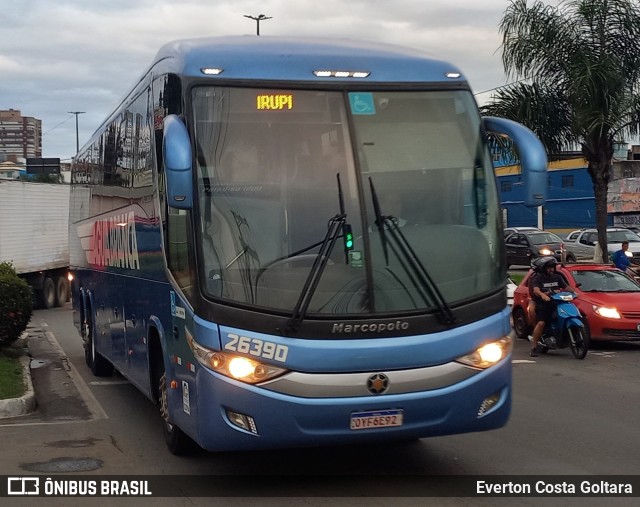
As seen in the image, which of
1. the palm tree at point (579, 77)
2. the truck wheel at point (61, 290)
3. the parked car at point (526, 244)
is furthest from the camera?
the parked car at point (526, 244)

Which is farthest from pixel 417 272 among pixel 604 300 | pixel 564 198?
pixel 564 198

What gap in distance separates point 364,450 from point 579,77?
1446cm

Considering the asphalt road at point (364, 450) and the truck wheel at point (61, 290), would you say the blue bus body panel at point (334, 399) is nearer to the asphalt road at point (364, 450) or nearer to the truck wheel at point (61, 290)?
the asphalt road at point (364, 450)

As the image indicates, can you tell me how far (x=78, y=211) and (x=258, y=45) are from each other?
31.2 feet

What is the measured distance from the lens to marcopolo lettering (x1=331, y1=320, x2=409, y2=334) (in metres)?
6.53

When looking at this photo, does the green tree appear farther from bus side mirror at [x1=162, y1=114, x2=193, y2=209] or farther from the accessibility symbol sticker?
the accessibility symbol sticker

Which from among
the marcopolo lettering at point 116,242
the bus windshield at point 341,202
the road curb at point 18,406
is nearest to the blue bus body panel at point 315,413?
the bus windshield at point 341,202

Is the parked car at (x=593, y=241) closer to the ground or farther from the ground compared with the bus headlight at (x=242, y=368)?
closer to the ground

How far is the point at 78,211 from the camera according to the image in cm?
1623

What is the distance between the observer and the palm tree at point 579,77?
827 inches

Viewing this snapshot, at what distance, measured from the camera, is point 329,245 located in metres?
6.68

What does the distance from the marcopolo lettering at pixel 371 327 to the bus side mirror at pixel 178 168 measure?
1.34m

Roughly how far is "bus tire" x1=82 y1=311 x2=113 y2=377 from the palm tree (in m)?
11.4

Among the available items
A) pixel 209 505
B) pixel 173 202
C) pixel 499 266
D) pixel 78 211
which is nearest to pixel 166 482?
pixel 209 505
